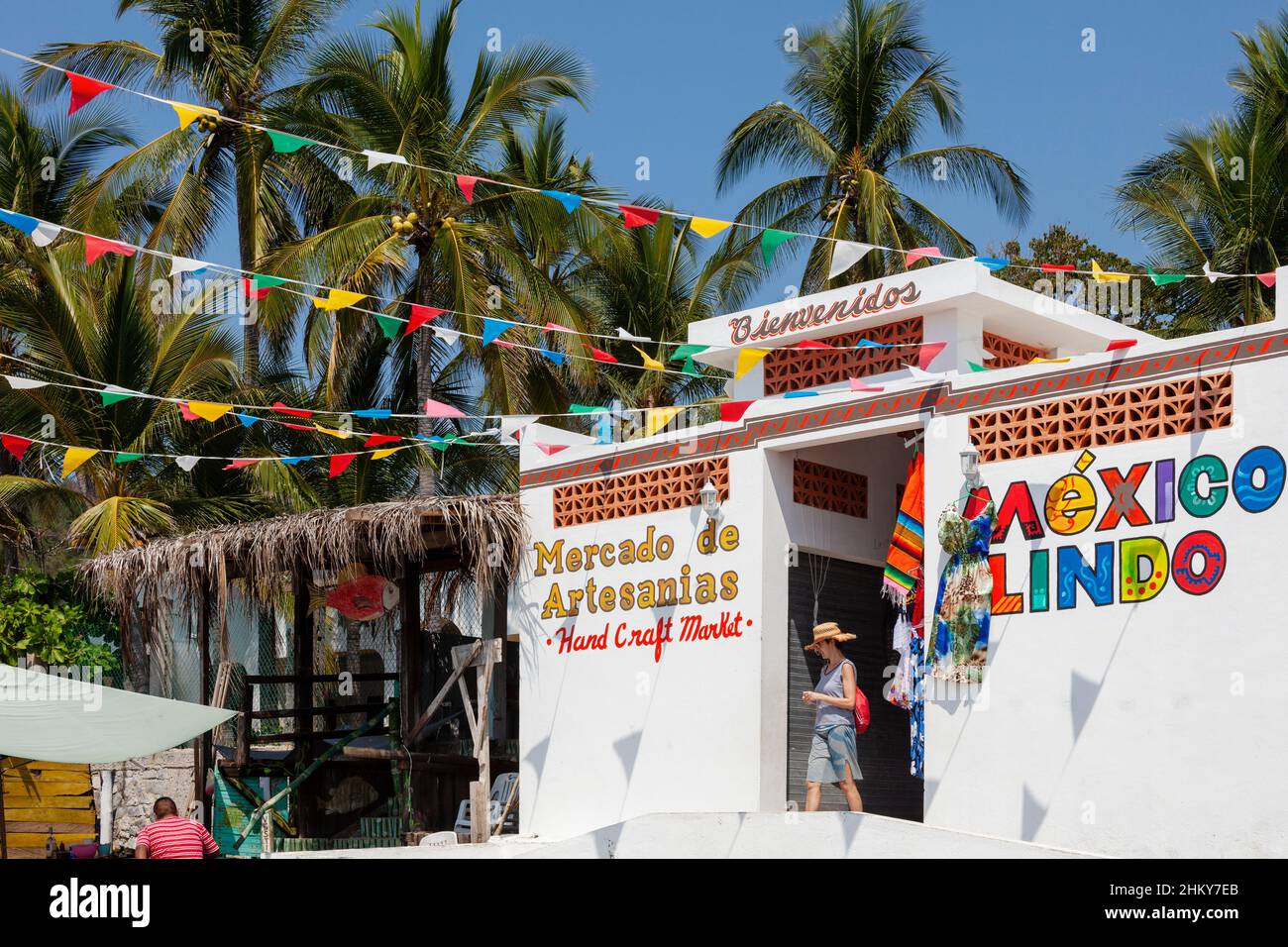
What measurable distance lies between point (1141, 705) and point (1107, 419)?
6.21 ft

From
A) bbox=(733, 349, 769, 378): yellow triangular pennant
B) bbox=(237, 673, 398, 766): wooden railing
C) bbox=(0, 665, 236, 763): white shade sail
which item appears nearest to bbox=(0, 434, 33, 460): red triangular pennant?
bbox=(237, 673, 398, 766): wooden railing

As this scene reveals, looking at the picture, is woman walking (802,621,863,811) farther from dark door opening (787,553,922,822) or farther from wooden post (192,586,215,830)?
wooden post (192,586,215,830)

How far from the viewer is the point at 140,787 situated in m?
18.4

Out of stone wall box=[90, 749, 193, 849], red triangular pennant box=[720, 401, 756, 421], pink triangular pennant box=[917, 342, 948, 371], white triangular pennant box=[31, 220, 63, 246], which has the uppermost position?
white triangular pennant box=[31, 220, 63, 246]

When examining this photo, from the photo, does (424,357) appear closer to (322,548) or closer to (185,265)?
(322,548)

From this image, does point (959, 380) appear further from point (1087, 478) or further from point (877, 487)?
point (877, 487)

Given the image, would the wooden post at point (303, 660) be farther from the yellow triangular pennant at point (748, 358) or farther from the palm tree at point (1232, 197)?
the palm tree at point (1232, 197)

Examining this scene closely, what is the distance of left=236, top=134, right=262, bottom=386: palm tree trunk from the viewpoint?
22.4m

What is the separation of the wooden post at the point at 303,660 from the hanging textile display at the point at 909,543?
618 cm

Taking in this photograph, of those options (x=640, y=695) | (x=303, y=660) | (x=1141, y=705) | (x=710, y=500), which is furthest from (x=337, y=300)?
(x=1141, y=705)

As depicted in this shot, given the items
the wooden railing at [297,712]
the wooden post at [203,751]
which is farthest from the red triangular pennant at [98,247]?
the wooden railing at [297,712]

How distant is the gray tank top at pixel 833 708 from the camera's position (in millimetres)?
11422

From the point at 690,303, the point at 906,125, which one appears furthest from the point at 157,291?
the point at 906,125

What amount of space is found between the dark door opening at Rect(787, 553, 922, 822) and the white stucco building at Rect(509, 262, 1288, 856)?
0.09ft
